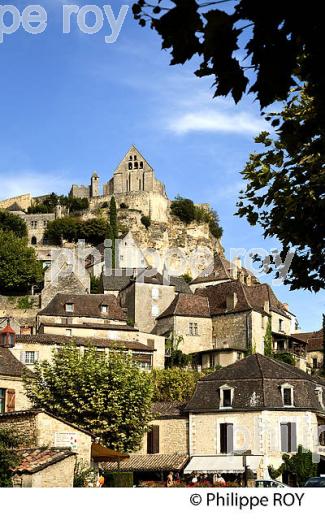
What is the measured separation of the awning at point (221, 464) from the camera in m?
36.9

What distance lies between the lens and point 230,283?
226 ft

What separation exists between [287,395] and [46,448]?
20.6 m

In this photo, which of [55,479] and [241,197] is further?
[55,479]

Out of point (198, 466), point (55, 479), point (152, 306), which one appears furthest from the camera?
point (152, 306)

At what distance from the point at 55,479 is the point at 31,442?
14.6 ft

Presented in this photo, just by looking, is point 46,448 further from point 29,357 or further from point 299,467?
point 29,357

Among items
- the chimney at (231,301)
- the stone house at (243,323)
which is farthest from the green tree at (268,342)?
the chimney at (231,301)

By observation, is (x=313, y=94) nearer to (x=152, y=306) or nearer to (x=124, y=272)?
(x=152, y=306)

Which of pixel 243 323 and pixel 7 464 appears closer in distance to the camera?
pixel 7 464

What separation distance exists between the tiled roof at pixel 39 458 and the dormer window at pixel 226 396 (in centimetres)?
1913

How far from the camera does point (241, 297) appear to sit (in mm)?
65125

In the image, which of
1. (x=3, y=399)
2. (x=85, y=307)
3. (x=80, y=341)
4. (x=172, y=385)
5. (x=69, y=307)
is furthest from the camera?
(x=85, y=307)

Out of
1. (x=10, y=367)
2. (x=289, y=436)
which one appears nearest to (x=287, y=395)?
(x=289, y=436)
